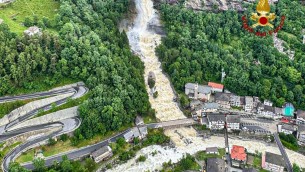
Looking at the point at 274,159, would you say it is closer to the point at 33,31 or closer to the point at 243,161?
the point at 243,161

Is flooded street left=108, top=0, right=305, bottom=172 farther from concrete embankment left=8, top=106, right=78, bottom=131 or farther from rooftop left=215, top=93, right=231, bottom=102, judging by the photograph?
concrete embankment left=8, top=106, right=78, bottom=131

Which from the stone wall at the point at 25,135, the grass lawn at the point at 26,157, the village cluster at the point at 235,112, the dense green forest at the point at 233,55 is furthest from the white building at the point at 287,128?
the grass lawn at the point at 26,157

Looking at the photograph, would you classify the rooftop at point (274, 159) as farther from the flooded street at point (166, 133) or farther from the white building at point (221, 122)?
the white building at point (221, 122)

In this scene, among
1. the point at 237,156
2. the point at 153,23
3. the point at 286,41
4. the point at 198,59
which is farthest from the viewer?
the point at 153,23

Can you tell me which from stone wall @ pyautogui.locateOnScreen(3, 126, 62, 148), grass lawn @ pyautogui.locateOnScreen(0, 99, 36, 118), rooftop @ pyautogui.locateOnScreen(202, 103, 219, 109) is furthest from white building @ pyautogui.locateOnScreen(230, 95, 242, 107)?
grass lawn @ pyautogui.locateOnScreen(0, 99, 36, 118)

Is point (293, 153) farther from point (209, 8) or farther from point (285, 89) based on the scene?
point (209, 8)

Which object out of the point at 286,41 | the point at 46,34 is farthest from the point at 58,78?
the point at 286,41

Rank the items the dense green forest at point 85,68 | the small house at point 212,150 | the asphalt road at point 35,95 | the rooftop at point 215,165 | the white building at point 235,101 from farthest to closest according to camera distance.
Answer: the white building at point 235,101
the dense green forest at point 85,68
the asphalt road at point 35,95
the small house at point 212,150
the rooftop at point 215,165
